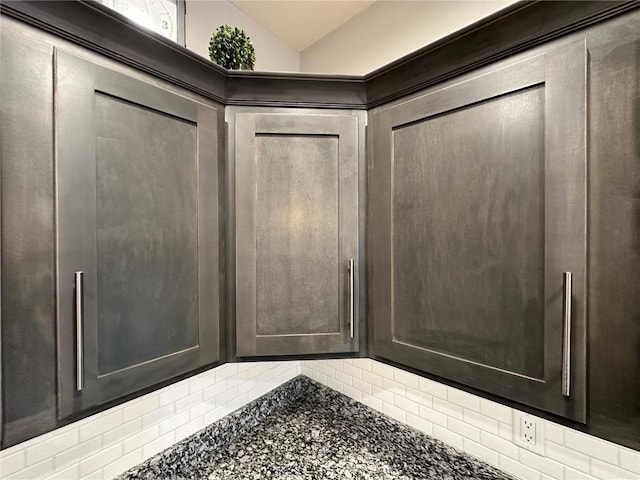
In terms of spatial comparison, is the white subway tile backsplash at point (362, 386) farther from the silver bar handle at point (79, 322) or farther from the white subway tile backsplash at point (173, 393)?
the silver bar handle at point (79, 322)

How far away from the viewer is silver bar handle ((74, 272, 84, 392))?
0.66 meters

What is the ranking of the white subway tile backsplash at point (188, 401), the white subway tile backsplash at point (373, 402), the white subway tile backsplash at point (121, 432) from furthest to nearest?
the white subway tile backsplash at point (373, 402) → the white subway tile backsplash at point (188, 401) → the white subway tile backsplash at point (121, 432)

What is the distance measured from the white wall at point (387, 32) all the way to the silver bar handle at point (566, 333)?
3.73 ft

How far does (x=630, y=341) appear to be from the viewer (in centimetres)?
59

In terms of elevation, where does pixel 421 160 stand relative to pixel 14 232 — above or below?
above

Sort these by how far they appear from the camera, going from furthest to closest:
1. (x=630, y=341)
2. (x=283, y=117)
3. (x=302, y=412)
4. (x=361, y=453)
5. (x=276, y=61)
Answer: (x=276, y=61) → (x=302, y=412) → (x=361, y=453) → (x=283, y=117) → (x=630, y=341)

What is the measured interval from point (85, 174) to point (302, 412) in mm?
1488

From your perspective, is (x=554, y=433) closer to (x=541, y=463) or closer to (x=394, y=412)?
(x=541, y=463)

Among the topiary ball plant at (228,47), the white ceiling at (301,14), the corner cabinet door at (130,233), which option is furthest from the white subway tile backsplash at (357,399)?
the white ceiling at (301,14)

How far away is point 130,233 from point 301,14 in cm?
148

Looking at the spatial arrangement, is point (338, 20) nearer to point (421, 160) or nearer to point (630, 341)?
point (421, 160)

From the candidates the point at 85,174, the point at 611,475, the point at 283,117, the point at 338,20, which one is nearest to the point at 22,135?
the point at 85,174

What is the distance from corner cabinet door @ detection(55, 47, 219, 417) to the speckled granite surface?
572mm

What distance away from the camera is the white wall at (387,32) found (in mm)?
1270
